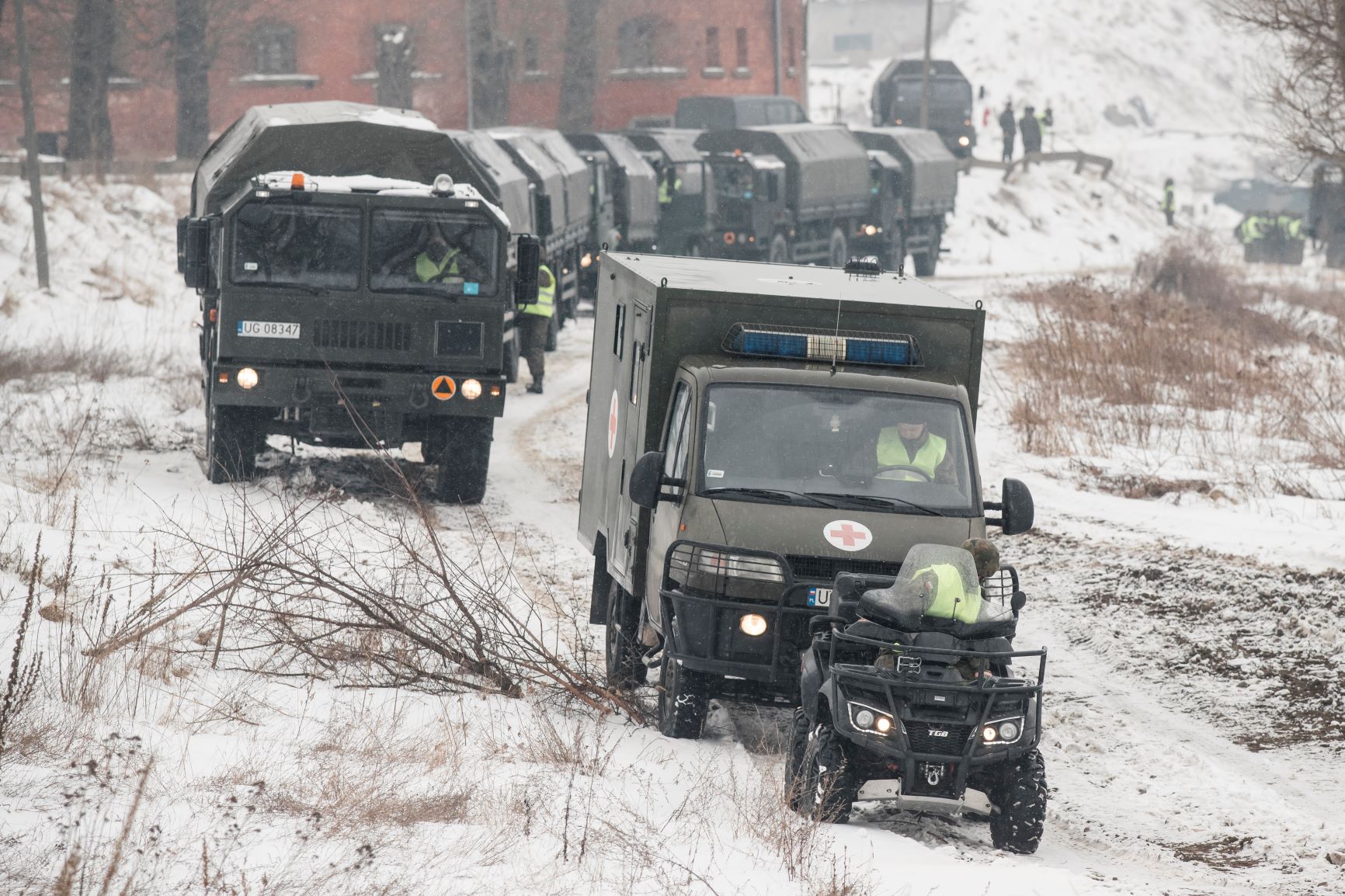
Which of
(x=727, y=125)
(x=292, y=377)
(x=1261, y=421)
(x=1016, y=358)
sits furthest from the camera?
(x=727, y=125)

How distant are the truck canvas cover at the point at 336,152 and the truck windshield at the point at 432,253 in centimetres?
168

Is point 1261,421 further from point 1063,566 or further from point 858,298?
point 858,298

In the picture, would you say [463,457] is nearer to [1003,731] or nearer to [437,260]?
[437,260]

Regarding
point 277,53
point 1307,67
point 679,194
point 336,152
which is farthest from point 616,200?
point 277,53

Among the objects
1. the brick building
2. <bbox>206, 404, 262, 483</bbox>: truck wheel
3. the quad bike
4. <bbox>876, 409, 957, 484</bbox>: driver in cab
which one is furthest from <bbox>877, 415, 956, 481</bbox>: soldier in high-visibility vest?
the brick building

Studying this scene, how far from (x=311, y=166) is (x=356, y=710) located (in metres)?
8.25

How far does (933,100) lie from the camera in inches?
2381

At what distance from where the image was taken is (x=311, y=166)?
50.3 feet

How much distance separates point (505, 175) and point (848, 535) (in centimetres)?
1412

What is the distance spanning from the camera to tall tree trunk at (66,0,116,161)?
38000mm

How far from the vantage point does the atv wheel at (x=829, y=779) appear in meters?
7.08

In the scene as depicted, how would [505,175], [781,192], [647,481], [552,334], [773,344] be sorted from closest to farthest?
[647,481]
[773,344]
[505,175]
[552,334]
[781,192]

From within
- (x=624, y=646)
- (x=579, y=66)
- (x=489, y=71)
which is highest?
(x=579, y=66)

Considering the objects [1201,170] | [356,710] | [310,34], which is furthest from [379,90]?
[1201,170]
